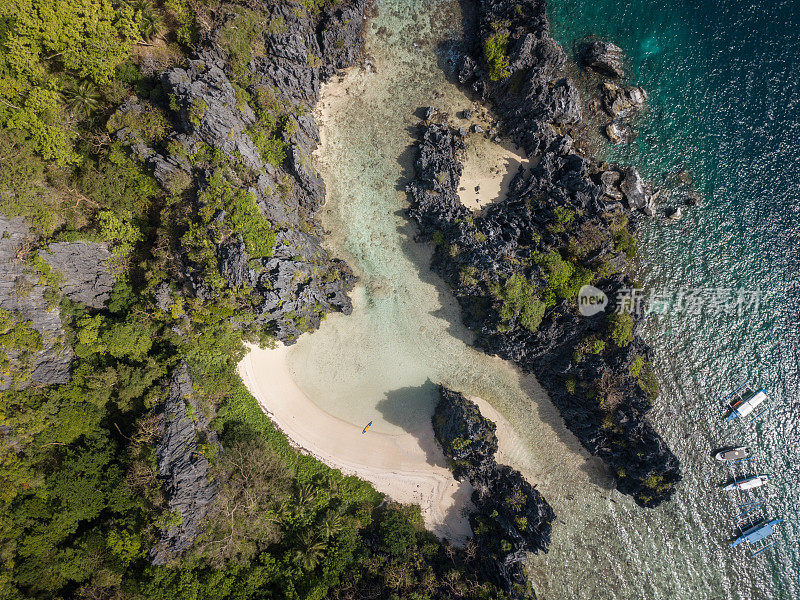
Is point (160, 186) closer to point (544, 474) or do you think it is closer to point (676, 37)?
point (544, 474)

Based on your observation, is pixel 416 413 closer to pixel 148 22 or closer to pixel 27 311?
pixel 27 311

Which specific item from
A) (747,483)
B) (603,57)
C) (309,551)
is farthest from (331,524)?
(603,57)

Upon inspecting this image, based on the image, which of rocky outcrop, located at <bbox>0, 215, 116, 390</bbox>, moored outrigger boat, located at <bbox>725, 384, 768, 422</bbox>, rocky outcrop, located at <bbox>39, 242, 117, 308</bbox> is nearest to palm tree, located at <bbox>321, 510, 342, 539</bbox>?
rocky outcrop, located at <bbox>0, 215, 116, 390</bbox>

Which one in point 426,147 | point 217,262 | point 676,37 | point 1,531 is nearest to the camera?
point 1,531

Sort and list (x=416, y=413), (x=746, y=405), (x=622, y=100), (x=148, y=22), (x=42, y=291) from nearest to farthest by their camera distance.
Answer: (x=42, y=291), (x=148, y=22), (x=746, y=405), (x=416, y=413), (x=622, y=100)

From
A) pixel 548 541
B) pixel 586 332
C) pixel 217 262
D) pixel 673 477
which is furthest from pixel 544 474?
pixel 217 262

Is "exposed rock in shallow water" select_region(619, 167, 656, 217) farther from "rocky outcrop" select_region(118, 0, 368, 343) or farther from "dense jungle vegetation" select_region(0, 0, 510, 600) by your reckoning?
"rocky outcrop" select_region(118, 0, 368, 343)
